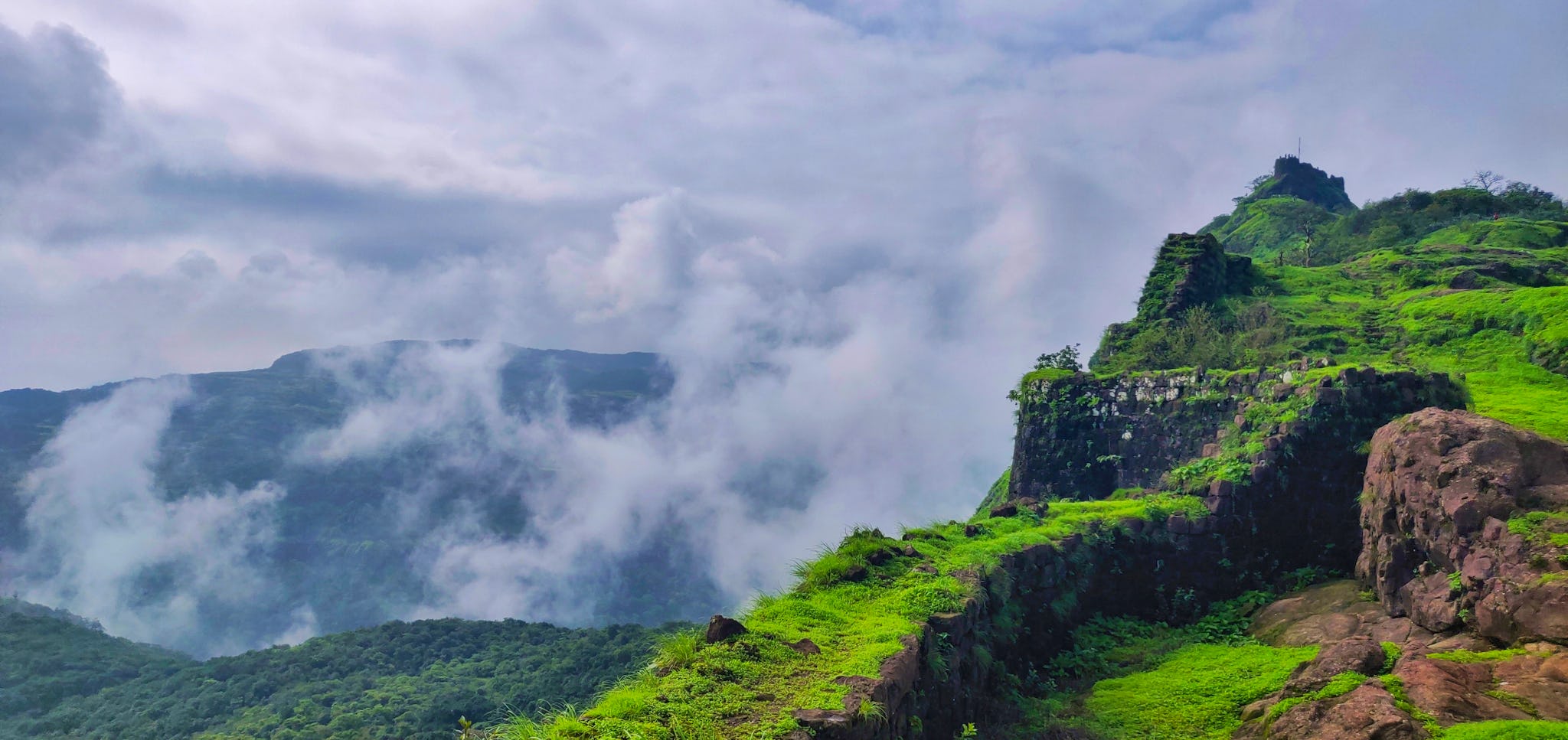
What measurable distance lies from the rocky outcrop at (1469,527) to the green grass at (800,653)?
24.1 feet

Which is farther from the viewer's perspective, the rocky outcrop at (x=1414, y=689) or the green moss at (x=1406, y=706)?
the rocky outcrop at (x=1414, y=689)

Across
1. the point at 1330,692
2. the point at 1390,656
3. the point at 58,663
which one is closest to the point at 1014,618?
the point at 1330,692

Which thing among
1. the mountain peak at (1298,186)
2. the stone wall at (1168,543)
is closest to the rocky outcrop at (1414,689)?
the stone wall at (1168,543)

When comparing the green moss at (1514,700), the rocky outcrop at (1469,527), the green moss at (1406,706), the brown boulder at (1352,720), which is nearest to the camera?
the green moss at (1406,706)

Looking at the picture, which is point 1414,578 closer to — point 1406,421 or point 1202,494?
point 1406,421

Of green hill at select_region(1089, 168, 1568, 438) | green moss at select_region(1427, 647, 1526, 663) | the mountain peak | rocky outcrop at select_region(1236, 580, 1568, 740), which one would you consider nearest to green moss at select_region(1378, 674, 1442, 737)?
rocky outcrop at select_region(1236, 580, 1568, 740)

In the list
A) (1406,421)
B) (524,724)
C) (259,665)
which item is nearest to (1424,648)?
(1406,421)

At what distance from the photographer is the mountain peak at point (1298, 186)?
11862 centimetres

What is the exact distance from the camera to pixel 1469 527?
1612cm

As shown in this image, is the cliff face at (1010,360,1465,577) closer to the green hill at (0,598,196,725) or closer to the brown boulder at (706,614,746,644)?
the brown boulder at (706,614,746,644)

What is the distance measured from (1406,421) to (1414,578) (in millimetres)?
3967

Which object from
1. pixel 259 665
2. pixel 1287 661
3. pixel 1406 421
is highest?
pixel 1406 421

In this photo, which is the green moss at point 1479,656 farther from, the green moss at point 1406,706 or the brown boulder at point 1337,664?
the green moss at point 1406,706

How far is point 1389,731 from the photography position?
10961 mm
